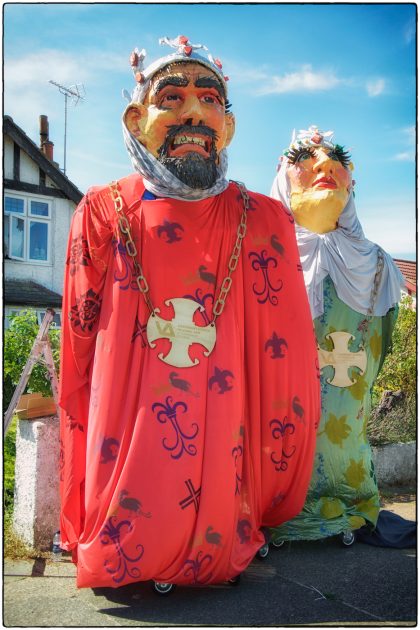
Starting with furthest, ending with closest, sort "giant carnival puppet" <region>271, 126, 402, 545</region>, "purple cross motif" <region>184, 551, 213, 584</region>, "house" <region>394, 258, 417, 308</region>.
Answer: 1. "house" <region>394, 258, 417, 308</region>
2. "giant carnival puppet" <region>271, 126, 402, 545</region>
3. "purple cross motif" <region>184, 551, 213, 584</region>

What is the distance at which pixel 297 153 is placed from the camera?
4.28 metres

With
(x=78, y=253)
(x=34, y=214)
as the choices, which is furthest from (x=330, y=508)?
(x=34, y=214)

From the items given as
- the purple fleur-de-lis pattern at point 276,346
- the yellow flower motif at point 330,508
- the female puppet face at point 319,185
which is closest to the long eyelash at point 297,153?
the female puppet face at point 319,185

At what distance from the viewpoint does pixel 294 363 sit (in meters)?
3.55

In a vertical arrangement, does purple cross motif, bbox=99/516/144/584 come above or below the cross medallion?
below

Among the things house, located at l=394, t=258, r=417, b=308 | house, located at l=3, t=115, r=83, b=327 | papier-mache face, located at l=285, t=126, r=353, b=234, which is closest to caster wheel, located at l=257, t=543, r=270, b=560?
papier-mache face, located at l=285, t=126, r=353, b=234

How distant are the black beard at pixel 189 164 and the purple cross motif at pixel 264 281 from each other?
490 millimetres

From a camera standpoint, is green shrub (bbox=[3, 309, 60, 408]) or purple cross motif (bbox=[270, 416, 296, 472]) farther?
green shrub (bbox=[3, 309, 60, 408])

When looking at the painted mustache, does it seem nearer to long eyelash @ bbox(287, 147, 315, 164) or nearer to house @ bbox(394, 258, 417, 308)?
long eyelash @ bbox(287, 147, 315, 164)

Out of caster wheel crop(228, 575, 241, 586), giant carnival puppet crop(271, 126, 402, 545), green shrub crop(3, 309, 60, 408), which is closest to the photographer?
caster wheel crop(228, 575, 241, 586)

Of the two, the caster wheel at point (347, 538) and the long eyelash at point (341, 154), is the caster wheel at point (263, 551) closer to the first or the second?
the caster wheel at point (347, 538)

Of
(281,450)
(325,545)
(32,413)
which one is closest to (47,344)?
(32,413)

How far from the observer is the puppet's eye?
422 centimetres

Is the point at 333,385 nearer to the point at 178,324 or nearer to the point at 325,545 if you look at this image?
the point at 325,545
